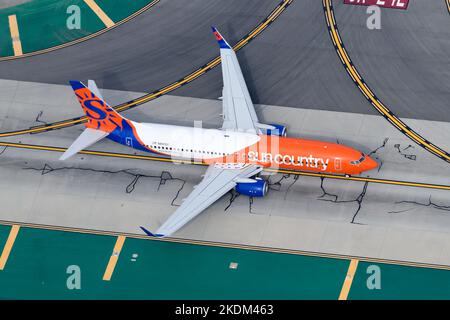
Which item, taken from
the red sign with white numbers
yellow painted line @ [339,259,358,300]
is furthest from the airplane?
the red sign with white numbers

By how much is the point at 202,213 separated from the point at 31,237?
1564cm

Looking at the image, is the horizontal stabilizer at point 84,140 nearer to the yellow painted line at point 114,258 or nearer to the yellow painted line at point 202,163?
the yellow painted line at point 202,163

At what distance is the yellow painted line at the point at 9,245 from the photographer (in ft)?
200

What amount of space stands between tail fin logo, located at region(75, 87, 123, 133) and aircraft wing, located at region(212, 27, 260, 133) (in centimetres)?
1043

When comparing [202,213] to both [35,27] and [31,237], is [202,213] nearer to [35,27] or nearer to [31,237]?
[31,237]

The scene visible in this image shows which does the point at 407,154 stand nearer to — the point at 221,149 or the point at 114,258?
the point at 221,149

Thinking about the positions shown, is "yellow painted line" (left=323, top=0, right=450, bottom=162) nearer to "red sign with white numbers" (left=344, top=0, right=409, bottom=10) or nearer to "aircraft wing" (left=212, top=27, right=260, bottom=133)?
"red sign with white numbers" (left=344, top=0, right=409, bottom=10)

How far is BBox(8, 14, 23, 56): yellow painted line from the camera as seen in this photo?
72500 millimetres

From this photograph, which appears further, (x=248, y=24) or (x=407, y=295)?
(x=248, y=24)

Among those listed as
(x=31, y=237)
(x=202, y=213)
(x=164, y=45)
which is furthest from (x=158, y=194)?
(x=164, y=45)

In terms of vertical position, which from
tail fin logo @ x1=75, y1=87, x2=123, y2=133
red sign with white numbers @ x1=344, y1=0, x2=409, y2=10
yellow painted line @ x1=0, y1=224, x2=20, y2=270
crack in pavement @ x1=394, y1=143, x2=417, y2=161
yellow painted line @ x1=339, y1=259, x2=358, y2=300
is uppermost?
red sign with white numbers @ x1=344, y1=0, x2=409, y2=10

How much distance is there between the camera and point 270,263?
2382 inches

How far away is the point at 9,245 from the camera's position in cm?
6162
